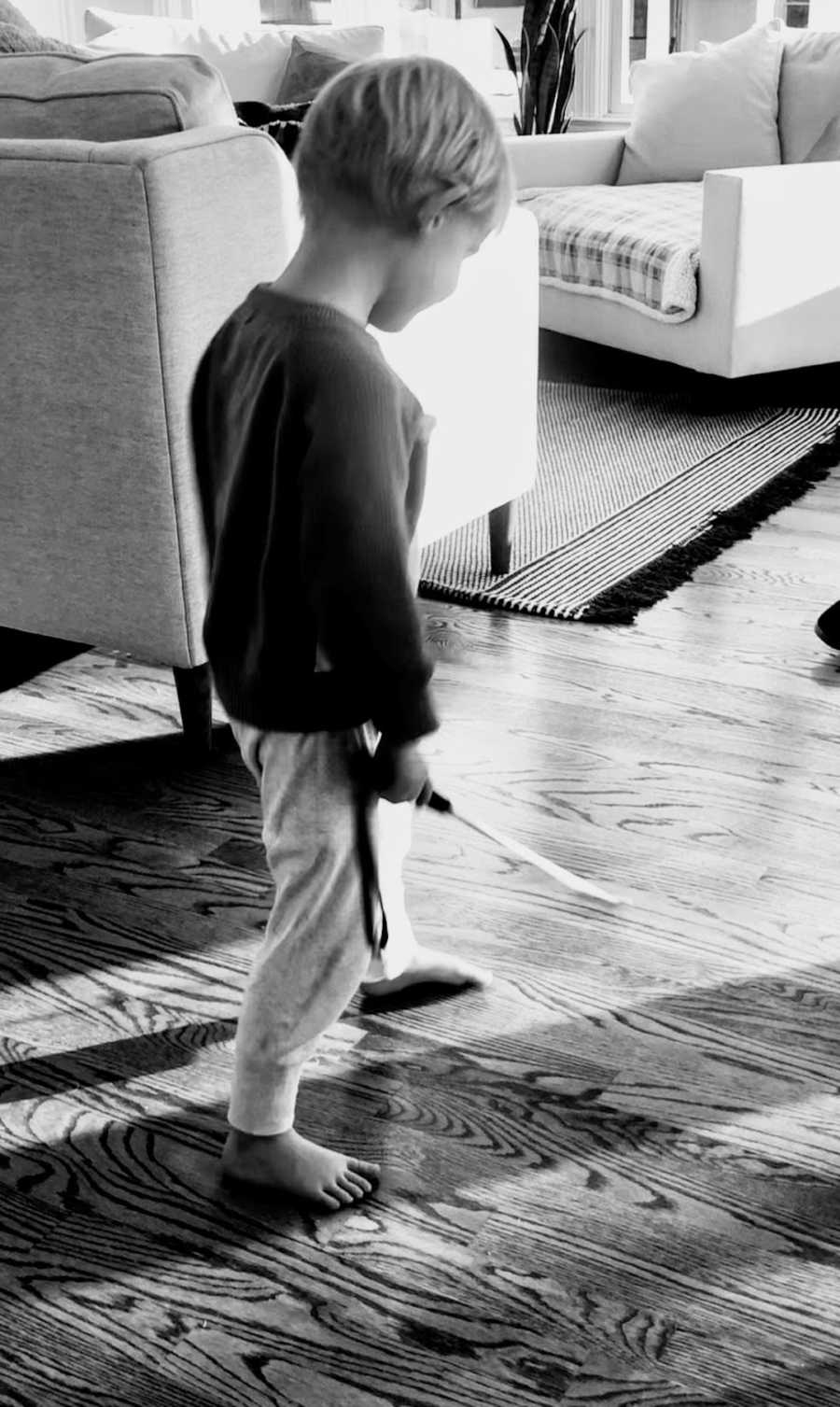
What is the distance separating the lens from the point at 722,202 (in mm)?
3252

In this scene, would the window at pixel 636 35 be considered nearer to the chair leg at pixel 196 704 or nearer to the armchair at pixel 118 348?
the armchair at pixel 118 348

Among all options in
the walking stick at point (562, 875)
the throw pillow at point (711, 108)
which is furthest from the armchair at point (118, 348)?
the throw pillow at point (711, 108)

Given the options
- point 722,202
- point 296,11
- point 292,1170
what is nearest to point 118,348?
point 292,1170

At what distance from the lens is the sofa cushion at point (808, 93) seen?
12.9 ft

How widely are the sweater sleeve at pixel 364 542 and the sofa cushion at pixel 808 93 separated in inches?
133

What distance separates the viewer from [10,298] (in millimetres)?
1733

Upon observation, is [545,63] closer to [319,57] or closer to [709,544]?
[319,57]

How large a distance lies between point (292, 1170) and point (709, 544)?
1763mm

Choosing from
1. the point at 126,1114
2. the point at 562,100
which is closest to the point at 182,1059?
the point at 126,1114

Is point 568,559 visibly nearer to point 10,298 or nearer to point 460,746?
point 460,746

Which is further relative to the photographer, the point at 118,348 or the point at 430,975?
the point at 118,348

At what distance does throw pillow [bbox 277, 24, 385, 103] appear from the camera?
4180mm

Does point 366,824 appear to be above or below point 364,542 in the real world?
below

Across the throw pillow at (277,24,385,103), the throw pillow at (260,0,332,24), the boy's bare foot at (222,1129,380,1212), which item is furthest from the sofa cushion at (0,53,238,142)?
the throw pillow at (260,0,332,24)
